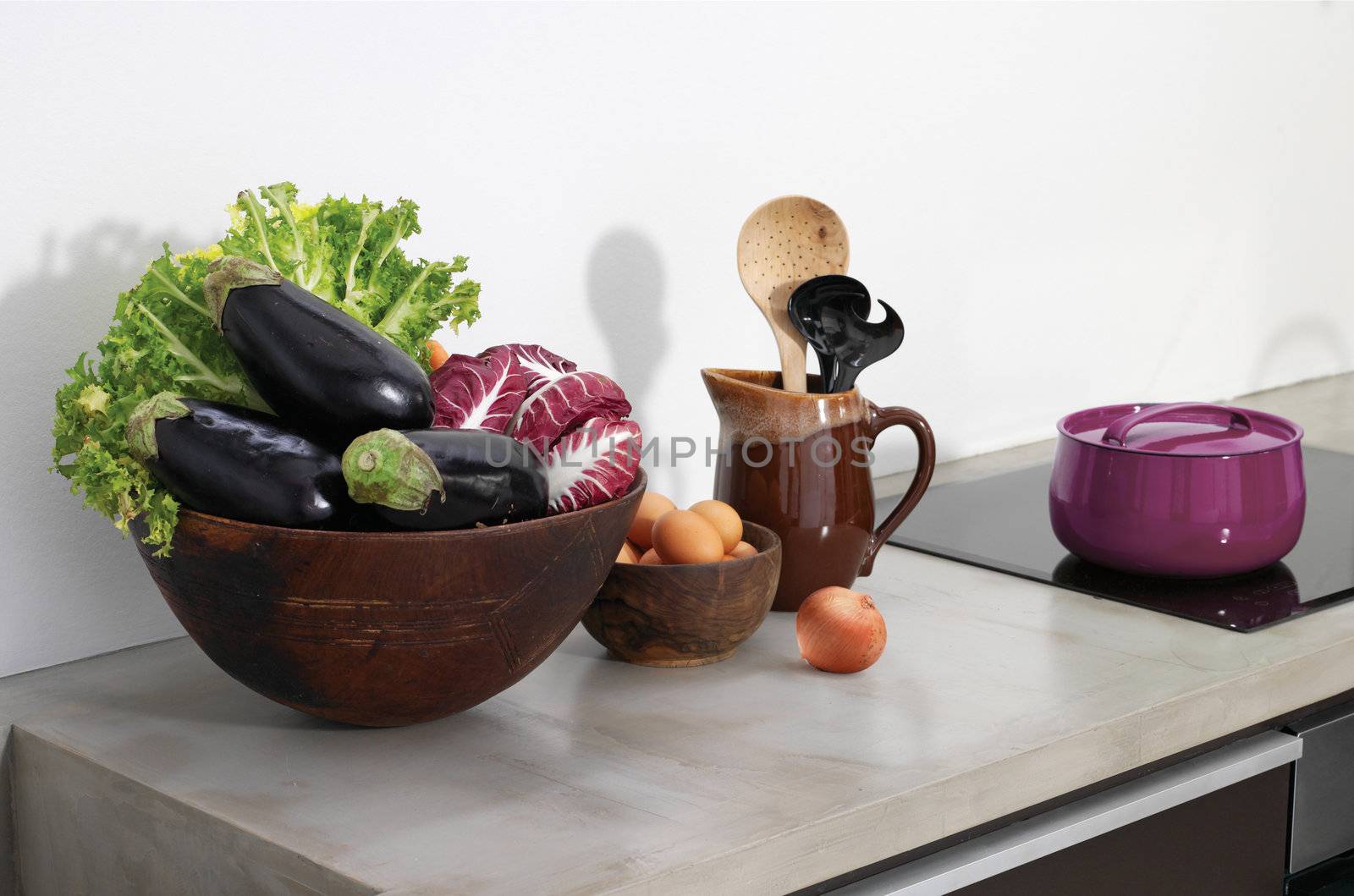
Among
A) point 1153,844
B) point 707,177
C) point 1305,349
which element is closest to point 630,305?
point 707,177

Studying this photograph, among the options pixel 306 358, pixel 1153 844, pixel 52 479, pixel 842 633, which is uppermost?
pixel 306 358

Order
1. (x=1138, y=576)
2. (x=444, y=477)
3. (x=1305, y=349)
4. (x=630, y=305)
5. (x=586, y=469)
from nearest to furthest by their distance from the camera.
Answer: (x=444, y=477), (x=586, y=469), (x=1138, y=576), (x=630, y=305), (x=1305, y=349)

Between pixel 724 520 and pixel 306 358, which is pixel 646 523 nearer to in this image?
pixel 724 520

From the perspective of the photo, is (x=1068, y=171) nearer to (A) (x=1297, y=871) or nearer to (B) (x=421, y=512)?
(A) (x=1297, y=871)

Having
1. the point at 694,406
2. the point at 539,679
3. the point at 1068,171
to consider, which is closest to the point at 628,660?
the point at 539,679

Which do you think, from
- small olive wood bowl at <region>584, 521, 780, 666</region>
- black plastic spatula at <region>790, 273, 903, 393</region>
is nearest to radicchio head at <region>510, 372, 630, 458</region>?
small olive wood bowl at <region>584, 521, 780, 666</region>

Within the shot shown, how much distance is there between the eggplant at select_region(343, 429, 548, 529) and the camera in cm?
75

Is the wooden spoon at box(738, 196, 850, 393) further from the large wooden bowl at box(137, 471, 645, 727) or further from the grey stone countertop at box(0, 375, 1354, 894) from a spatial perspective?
the large wooden bowl at box(137, 471, 645, 727)

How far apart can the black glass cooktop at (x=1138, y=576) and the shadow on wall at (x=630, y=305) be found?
28 centimetres

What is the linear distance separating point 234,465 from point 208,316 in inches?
5.3

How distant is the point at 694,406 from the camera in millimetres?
1392

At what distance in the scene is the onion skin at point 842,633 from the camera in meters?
0.97

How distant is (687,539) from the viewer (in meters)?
0.98

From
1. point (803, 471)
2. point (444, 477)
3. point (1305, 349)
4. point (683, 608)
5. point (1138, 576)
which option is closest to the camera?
point (444, 477)
